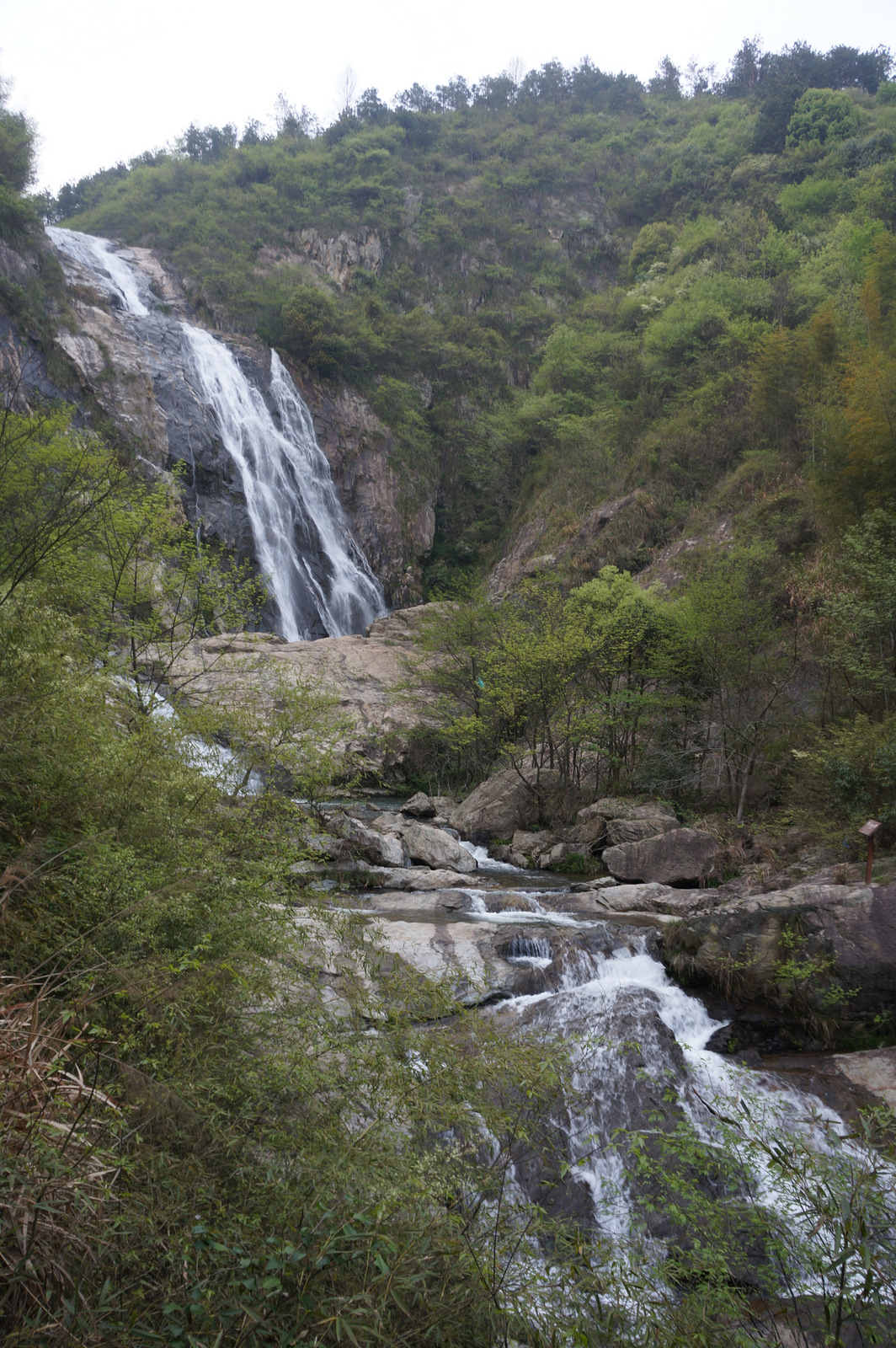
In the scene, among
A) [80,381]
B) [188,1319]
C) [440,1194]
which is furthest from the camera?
[80,381]

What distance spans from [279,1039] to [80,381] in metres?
29.8

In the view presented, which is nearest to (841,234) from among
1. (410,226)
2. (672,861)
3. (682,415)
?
(682,415)

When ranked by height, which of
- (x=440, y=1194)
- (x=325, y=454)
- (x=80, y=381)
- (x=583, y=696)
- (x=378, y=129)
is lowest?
(x=583, y=696)

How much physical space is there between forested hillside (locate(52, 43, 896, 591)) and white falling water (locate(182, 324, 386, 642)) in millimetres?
5313

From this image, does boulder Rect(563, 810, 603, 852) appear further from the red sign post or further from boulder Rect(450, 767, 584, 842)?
the red sign post

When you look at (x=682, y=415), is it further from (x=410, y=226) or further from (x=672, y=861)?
(x=410, y=226)

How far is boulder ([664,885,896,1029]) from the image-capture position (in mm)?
7461

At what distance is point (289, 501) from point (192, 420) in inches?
206

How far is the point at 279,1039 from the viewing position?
400cm

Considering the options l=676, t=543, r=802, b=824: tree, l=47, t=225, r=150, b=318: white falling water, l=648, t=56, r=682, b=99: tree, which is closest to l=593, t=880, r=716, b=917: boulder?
l=676, t=543, r=802, b=824: tree

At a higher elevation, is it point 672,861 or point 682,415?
point 682,415

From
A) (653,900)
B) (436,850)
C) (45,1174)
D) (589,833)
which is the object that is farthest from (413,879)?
(45,1174)

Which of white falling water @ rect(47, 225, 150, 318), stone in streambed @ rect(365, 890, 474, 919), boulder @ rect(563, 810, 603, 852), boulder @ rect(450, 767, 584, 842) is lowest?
boulder @ rect(450, 767, 584, 842)

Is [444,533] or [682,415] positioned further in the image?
[444,533]
